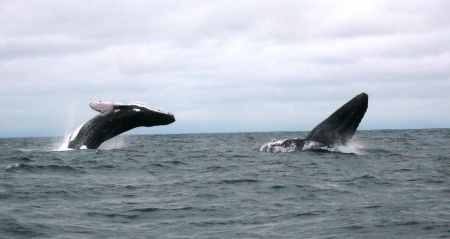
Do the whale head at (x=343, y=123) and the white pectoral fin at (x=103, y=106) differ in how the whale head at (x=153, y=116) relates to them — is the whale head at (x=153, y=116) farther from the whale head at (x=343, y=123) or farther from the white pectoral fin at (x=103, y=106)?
the whale head at (x=343, y=123)

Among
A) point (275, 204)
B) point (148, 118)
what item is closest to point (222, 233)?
point (275, 204)

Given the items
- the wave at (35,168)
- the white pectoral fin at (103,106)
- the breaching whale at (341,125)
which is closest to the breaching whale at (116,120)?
the white pectoral fin at (103,106)

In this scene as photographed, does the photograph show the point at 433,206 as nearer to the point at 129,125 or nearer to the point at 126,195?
the point at 126,195

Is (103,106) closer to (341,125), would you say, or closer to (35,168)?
(35,168)

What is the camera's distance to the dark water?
8430 millimetres

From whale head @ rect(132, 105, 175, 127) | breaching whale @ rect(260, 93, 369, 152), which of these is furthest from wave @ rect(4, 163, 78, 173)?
breaching whale @ rect(260, 93, 369, 152)

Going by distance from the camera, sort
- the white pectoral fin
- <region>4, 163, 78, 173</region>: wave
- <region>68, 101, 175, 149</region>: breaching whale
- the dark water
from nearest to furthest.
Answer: the dark water
<region>4, 163, 78, 173</region>: wave
the white pectoral fin
<region>68, 101, 175, 149</region>: breaching whale

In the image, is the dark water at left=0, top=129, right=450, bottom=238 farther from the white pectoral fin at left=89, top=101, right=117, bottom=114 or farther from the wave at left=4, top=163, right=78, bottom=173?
the white pectoral fin at left=89, top=101, right=117, bottom=114

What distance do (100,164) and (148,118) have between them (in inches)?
105

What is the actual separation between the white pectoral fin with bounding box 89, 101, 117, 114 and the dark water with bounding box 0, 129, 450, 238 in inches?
71.8

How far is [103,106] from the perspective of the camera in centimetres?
1814

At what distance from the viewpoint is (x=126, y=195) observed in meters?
11.3

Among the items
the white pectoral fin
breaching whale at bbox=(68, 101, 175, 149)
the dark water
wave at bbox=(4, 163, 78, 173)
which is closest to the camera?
the dark water

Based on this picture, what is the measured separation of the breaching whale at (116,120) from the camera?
60.2 feet
